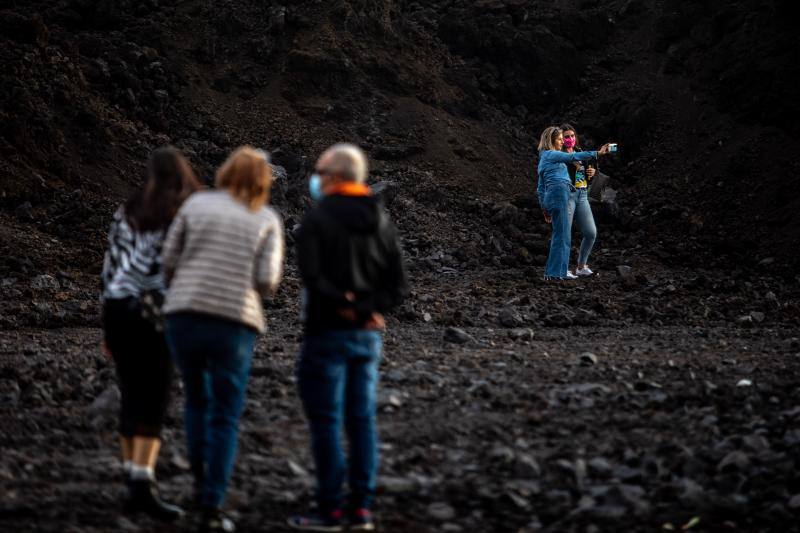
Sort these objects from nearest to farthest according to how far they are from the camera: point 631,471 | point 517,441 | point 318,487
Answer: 1. point 318,487
2. point 631,471
3. point 517,441

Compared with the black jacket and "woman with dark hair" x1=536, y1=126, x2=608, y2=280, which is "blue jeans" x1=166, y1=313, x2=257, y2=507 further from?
Answer: "woman with dark hair" x1=536, y1=126, x2=608, y2=280

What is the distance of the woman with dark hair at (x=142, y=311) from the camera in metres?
5.09

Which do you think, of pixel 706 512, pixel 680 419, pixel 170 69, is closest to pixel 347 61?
pixel 170 69

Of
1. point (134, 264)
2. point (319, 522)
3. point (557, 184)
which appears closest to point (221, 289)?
point (134, 264)

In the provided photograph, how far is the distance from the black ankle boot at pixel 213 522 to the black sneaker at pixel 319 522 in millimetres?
338

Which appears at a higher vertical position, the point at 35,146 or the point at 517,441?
the point at 35,146

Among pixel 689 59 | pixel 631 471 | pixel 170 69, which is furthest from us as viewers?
pixel 689 59

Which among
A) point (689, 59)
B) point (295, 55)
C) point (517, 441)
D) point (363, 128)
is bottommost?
point (517, 441)

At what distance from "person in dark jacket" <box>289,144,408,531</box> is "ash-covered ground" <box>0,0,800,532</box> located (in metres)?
0.48

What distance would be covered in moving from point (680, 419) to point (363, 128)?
1455 centimetres

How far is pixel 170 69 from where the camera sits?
20266 mm

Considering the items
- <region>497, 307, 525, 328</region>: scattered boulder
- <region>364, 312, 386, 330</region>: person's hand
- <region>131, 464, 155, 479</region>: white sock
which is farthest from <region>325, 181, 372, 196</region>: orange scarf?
<region>497, 307, 525, 328</region>: scattered boulder

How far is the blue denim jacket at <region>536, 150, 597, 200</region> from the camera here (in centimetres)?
1333

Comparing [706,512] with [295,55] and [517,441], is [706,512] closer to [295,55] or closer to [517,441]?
[517,441]
